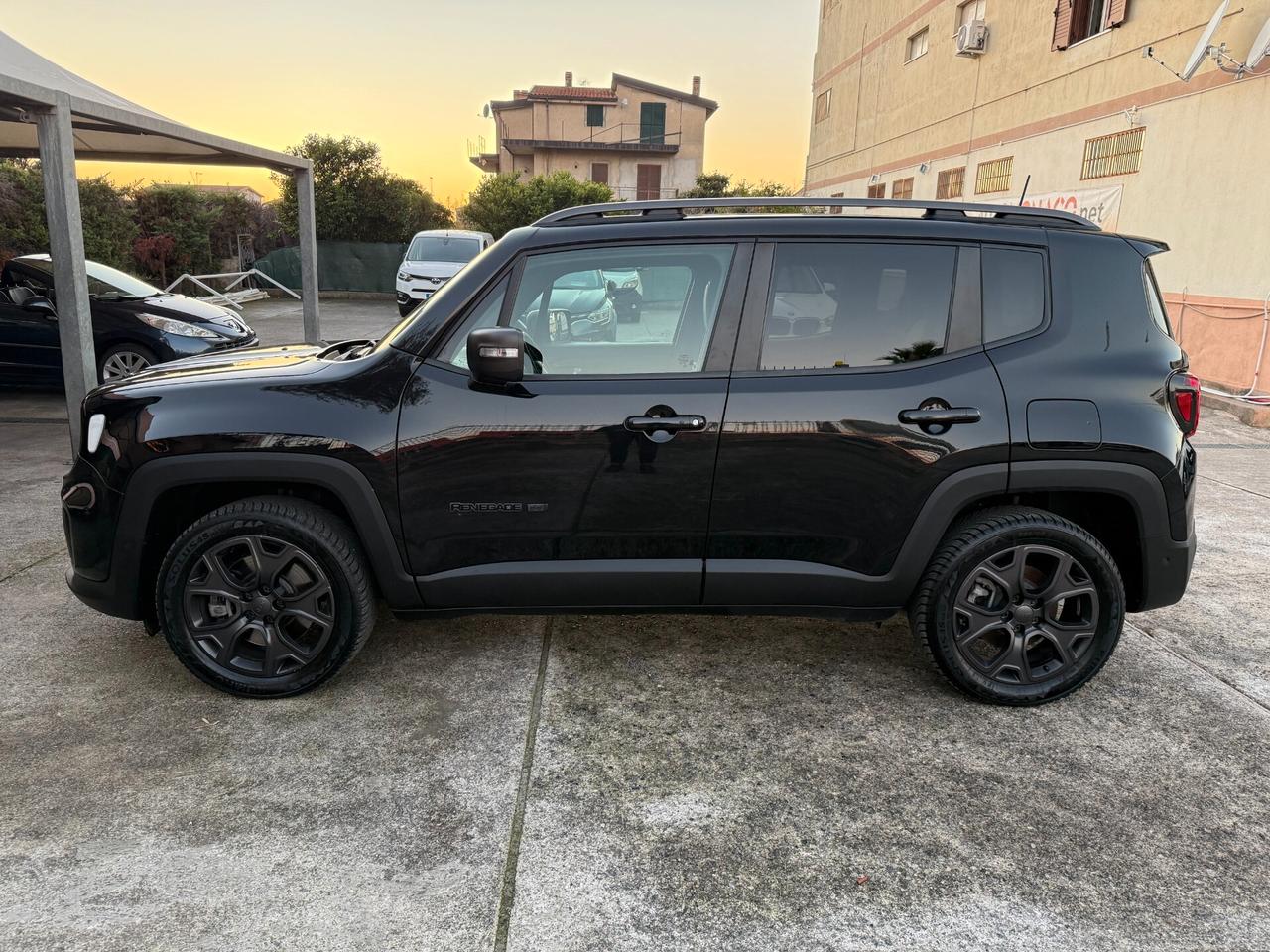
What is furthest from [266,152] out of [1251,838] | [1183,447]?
[1251,838]

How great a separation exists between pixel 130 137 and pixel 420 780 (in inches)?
381

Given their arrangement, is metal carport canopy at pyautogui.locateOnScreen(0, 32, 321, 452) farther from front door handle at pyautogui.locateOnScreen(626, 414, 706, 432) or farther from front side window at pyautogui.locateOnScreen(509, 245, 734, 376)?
front door handle at pyautogui.locateOnScreen(626, 414, 706, 432)

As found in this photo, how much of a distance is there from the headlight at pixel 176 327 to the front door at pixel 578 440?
6929mm

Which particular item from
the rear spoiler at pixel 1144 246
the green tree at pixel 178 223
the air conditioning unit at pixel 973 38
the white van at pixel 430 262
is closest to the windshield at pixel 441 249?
the white van at pixel 430 262

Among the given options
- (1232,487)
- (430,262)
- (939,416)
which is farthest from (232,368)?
(430,262)

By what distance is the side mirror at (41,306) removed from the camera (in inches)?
339

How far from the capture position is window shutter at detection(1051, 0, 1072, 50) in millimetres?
14516

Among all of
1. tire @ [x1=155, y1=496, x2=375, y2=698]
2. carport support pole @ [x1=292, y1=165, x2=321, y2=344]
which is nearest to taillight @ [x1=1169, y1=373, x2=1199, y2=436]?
tire @ [x1=155, y1=496, x2=375, y2=698]

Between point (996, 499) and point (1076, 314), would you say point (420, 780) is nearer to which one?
point (996, 499)

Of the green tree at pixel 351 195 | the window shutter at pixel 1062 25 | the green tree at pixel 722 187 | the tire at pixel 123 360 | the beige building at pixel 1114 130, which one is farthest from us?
the green tree at pixel 722 187

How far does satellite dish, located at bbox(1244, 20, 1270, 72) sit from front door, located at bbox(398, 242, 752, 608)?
973cm

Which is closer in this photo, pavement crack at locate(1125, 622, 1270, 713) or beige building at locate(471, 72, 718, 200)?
pavement crack at locate(1125, 622, 1270, 713)

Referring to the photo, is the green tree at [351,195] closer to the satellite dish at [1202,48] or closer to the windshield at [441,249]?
the windshield at [441,249]

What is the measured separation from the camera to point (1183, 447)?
10.8 feet
